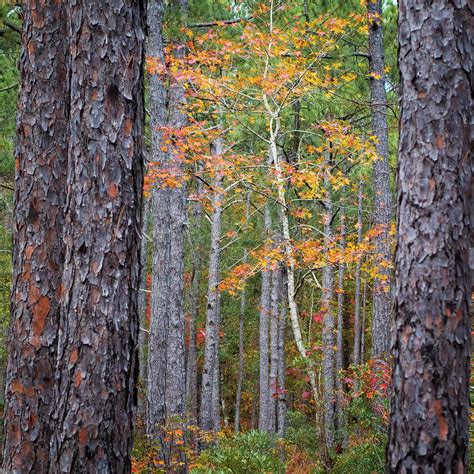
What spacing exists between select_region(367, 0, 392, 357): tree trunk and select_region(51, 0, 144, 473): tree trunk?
6.79 meters

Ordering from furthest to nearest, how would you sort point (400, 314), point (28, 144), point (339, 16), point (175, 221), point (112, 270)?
point (339, 16)
point (175, 221)
point (28, 144)
point (112, 270)
point (400, 314)

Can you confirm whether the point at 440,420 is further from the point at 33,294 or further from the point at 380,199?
the point at 380,199

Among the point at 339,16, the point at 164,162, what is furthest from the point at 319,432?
the point at 339,16

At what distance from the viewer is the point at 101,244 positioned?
12.1ft

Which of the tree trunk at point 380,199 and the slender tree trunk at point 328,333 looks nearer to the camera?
the tree trunk at point 380,199

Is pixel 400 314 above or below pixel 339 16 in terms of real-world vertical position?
below

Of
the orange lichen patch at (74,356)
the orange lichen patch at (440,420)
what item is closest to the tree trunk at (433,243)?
the orange lichen patch at (440,420)

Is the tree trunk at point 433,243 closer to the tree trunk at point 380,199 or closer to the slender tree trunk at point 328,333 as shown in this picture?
the tree trunk at point 380,199

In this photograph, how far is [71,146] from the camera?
3805mm

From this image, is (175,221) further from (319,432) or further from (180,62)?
(319,432)

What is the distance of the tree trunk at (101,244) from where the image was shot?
3555mm

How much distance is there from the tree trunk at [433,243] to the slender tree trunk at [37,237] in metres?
2.50

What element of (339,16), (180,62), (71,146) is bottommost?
(71,146)

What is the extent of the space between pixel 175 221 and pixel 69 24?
570 centimetres
